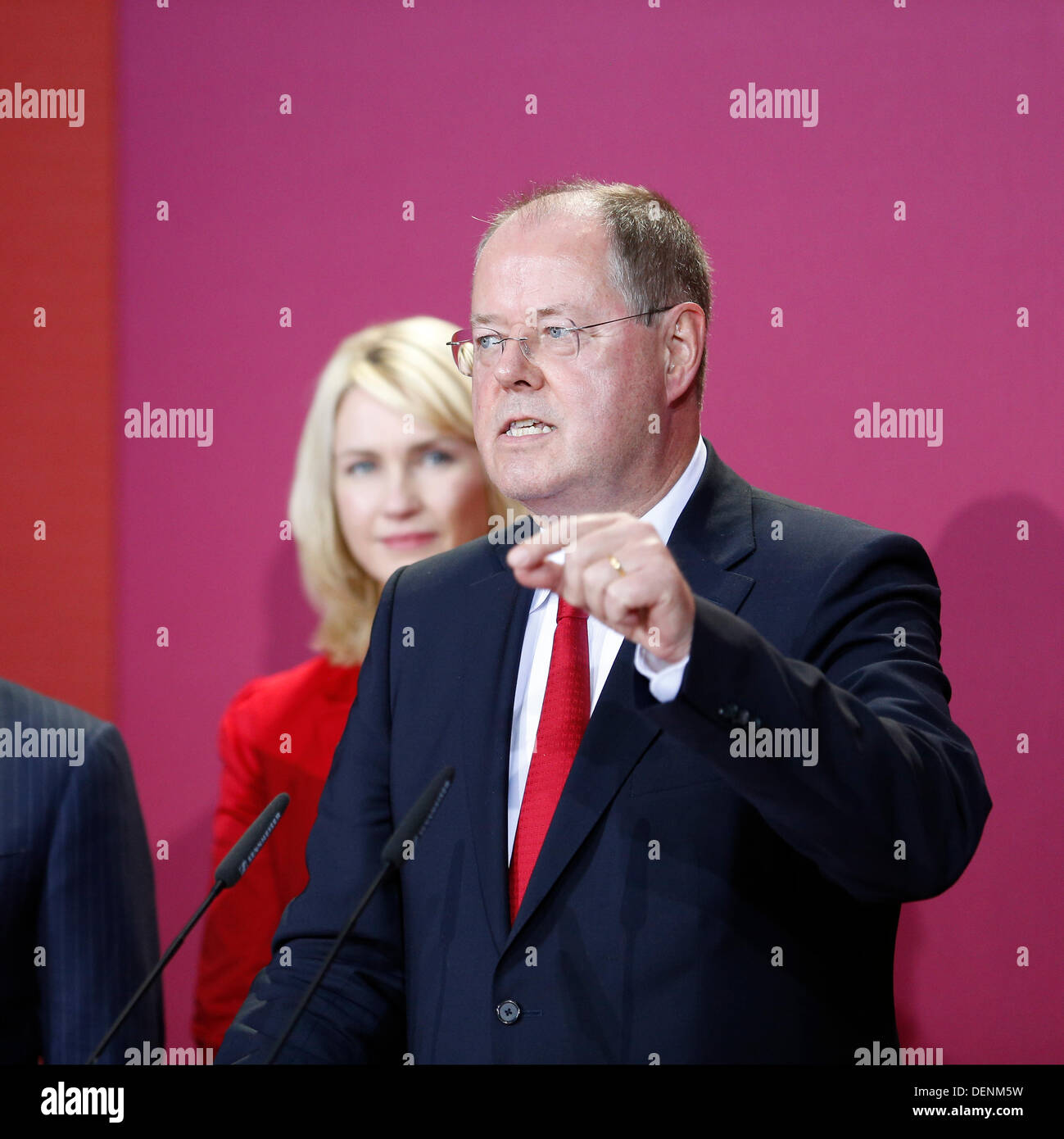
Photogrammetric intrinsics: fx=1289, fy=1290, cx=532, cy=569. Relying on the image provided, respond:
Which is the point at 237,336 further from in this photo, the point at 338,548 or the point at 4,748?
the point at 4,748

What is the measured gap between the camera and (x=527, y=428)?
5.15ft

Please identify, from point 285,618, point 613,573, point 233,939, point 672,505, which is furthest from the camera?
point 285,618

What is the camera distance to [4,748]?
1798 millimetres

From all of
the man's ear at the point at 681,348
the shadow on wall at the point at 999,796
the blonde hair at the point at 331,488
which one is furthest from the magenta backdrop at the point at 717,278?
the man's ear at the point at 681,348

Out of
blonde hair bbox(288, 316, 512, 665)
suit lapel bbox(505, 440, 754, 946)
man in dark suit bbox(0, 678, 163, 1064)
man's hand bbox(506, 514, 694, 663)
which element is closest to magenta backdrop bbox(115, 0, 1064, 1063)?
blonde hair bbox(288, 316, 512, 665)

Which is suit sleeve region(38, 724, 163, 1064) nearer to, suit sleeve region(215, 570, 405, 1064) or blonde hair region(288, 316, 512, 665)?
suit sleeve region(215, 570, 405, 1064)

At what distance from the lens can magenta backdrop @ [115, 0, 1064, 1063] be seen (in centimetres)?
268

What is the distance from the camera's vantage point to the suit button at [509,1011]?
1338mm

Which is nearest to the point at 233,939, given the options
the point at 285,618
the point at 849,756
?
the point at 285,618

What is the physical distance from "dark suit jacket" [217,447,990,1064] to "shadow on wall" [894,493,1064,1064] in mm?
1314

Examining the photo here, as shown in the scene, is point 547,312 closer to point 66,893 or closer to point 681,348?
point 681,348

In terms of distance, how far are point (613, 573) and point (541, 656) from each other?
555mm

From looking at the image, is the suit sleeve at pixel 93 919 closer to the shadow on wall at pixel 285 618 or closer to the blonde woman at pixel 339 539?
the blonde woman at pixel 339 539

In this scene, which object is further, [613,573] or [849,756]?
[849,756]
